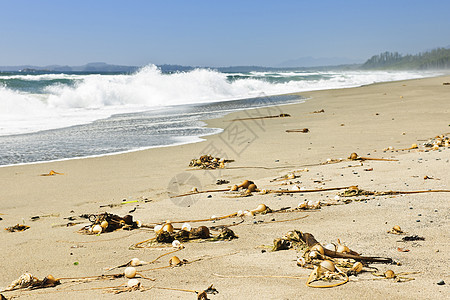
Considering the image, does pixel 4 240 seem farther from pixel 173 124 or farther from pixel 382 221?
pixel 173 124

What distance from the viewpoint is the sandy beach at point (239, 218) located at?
238 cm

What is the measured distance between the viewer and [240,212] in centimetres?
388

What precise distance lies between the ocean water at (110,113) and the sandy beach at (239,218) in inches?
58.7

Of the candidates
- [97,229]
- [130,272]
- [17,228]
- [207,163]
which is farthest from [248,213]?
[207,163]

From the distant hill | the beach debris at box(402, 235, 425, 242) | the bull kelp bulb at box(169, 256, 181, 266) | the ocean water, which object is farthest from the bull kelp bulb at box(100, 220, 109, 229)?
the distant hill

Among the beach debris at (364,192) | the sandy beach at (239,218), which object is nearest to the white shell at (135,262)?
the sandy beach at (239,218)

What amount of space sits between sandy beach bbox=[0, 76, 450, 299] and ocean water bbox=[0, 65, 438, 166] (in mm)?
1491

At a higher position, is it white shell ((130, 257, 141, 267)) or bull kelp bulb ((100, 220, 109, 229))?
white shell ((130, 257, 141, 267))

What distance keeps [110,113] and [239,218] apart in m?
15.1

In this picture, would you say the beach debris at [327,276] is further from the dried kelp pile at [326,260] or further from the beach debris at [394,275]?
the beach debris at [394,275]

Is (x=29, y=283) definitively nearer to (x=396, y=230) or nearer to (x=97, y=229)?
(x=97, y=229)

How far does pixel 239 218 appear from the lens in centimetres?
382

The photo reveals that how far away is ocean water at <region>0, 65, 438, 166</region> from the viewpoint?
932cm

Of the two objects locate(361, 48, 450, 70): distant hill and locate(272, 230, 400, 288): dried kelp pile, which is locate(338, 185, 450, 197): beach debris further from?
locate(361, 48, 450, 70): distant hill
